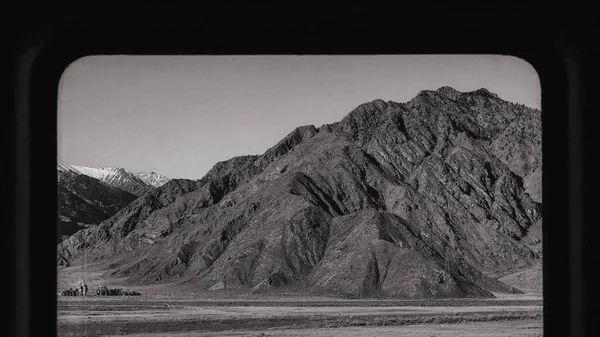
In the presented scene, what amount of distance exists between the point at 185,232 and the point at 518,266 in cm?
3318

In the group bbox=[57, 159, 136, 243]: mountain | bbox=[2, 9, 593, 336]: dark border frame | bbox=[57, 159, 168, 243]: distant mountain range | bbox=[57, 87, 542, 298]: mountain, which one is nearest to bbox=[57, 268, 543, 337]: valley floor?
bbox=[57, 87, 542, 298]: mountain

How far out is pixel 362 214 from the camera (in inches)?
3157

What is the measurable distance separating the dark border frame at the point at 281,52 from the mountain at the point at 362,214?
213 ft

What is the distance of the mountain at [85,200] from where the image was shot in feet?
470

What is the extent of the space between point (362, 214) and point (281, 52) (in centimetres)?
7764

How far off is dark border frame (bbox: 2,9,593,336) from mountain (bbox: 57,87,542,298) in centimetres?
6492

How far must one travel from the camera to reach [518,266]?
85250 mm

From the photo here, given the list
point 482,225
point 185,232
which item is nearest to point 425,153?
point 482,225

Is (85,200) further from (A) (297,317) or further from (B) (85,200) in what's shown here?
(A) (297,317)

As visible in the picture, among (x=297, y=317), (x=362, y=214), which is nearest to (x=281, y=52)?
(x=297, y=317)

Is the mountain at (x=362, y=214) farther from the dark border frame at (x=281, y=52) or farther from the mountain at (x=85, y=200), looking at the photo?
the dark border frame at (x=281, y=52)

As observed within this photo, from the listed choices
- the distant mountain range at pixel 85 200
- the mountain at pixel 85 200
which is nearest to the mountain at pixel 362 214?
the distant mountain range at pixel 85 200
